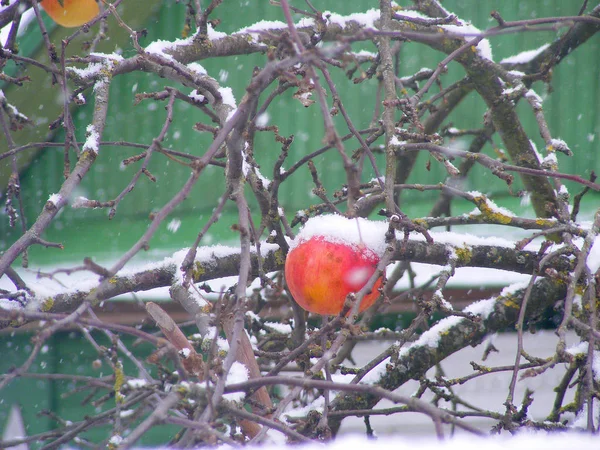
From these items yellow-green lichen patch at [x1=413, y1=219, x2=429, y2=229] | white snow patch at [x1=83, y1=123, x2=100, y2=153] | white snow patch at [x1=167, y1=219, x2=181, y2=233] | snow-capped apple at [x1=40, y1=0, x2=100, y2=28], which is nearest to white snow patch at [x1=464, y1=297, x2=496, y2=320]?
yellow-green lichen patch at [x1=413, y1=219, x2=429, y2=229]

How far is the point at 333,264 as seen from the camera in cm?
128

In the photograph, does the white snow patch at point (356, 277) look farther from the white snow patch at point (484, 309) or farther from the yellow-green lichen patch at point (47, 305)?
the yellow-green lichen patch at point (47, 305)

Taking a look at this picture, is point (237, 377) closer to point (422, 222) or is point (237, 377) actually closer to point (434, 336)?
point (422, 222)

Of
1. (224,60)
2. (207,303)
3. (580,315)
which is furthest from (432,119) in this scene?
(224,60)

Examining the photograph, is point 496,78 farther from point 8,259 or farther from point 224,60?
point 224,60

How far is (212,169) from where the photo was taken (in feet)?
12.7

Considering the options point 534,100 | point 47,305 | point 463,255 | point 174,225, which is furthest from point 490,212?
point 174,225

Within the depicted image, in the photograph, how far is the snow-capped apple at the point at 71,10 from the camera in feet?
6.35

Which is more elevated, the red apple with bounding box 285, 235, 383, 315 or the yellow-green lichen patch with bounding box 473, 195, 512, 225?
the yellow-green lichen patch with bounding box 473, 195, 512, 225

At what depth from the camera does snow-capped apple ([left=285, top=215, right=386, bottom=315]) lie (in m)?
1.28

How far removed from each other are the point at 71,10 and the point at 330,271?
1309mm

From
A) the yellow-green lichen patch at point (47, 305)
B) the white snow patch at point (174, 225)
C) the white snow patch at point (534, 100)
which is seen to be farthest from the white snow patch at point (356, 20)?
the white snow patch at point (174, 225)

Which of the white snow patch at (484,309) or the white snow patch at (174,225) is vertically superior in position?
the white snow patch at (174,225)

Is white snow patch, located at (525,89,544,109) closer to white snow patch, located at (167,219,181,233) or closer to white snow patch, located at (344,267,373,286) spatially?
white snow patch, located at (344,267,373,286)
